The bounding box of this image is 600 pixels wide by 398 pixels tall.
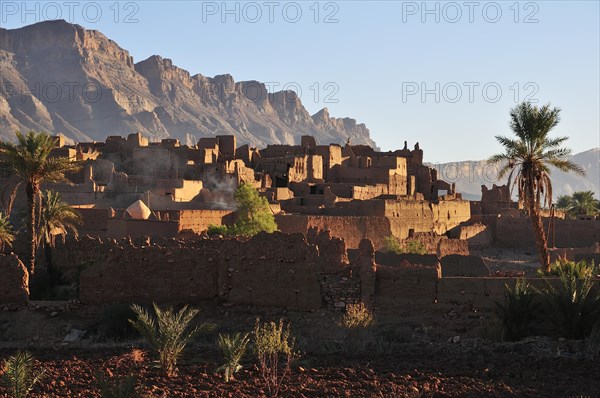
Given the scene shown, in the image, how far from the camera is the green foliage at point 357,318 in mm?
16062

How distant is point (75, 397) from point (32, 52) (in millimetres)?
175559

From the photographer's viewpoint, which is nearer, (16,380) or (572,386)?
(16,380)

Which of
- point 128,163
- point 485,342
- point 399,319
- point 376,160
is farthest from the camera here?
point 376,160

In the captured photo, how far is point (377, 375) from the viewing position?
13539mm

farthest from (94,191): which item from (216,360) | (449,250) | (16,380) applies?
(16,380)

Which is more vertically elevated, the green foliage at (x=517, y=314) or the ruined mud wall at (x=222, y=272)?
the ruined mud wall at (x=222, y=272)

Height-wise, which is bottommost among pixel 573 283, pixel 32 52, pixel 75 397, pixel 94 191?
pixel 75 397

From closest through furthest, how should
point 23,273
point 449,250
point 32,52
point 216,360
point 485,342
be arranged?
1. point 216,360
2. point 485,342
3. point 23,273
4. point 449,250
5. point 32,52

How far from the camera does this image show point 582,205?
60.0m

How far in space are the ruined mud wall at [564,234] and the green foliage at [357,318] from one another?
27052 mm

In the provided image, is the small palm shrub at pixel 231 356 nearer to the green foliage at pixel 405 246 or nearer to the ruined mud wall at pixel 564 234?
the green foliage at pixel 405 246

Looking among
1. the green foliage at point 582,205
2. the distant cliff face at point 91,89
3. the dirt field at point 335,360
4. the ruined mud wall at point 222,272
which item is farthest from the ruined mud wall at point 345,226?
the distant cliff face at point 91,89

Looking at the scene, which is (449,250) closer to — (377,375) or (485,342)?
(485,342)

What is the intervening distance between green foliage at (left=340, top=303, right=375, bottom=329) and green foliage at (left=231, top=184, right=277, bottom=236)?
512 inches
